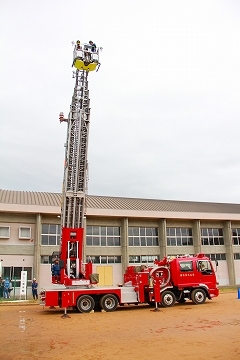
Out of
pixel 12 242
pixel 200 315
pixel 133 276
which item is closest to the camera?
pixel 200 315

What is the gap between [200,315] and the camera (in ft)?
49.7

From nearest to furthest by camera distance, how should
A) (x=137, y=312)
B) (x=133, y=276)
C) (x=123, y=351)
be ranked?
(x=123, y=351) → (x=137, y=312) → (x=133, y=276)

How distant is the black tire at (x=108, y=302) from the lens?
17172 mm

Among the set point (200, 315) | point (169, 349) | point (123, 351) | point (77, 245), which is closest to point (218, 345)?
point (169, 349)

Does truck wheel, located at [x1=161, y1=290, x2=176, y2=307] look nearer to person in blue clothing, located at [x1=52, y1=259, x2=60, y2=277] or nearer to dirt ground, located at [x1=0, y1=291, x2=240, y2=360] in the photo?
dirt ground, located at [x1=0, y1=291, x2=240, y2=360]

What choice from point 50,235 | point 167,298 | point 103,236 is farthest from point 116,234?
point 167,298

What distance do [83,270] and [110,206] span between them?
1819 centimetres

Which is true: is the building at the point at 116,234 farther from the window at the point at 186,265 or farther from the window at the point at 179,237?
the window at the point at 186,265

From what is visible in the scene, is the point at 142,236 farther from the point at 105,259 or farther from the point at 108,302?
the point at 108,302

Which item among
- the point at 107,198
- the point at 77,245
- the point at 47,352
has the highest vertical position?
the point at 107,198

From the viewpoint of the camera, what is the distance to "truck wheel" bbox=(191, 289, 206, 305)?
19391 millimetres

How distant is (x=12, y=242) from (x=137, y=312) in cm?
1682

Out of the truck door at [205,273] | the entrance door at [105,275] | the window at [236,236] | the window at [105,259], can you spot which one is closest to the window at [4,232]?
the window at [105,259]

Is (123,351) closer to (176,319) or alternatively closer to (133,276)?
(176,319)
